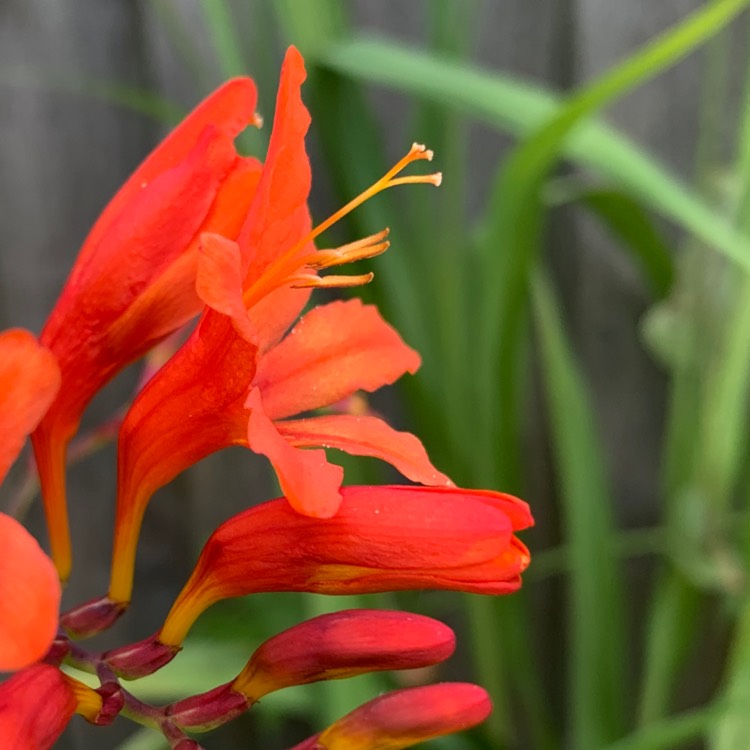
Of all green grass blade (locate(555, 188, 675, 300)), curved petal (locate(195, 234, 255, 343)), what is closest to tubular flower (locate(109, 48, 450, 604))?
curved petal (locate(195, 234, 255, 343))

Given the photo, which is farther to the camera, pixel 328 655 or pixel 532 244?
pixel 532 244

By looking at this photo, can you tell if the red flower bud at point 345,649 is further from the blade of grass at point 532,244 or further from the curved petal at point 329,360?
the blade of grass at point 532,244

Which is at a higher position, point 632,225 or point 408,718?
point 632,225

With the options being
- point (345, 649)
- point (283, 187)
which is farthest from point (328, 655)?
point (283, 187)

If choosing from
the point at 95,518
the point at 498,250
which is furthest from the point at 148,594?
the point at 498,250

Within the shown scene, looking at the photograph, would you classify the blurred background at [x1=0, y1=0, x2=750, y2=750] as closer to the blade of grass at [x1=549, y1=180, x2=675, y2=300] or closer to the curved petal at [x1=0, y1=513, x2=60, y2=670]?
the blade of grass at [x1=549, y1=180, x2=675, y2=300]

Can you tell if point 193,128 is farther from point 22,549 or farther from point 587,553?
point 587,553

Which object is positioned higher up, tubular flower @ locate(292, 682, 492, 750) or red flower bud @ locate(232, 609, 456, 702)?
red flower bud @ locate(232, 609, 456, 702)
